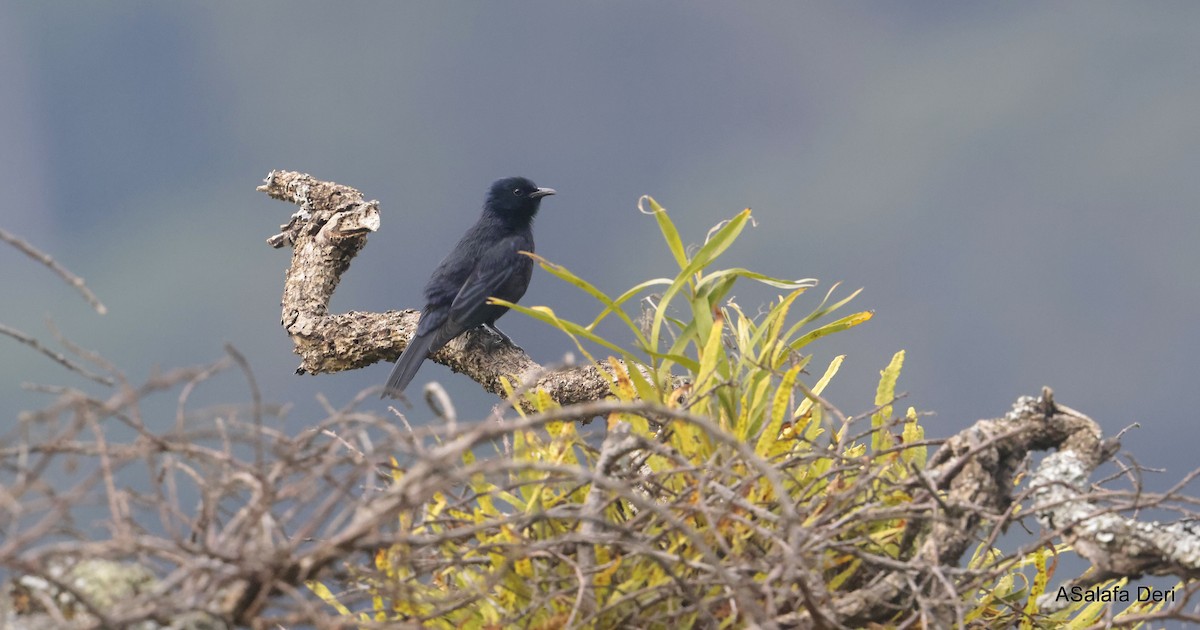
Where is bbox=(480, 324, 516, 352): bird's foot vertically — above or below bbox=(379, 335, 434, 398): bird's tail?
above

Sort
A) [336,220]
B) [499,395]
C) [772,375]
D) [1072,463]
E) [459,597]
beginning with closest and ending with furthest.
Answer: [459,597], [1072,463], [772,375], [499,395], [336,220]

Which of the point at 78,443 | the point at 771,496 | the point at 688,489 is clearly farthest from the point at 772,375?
the point at 78,443

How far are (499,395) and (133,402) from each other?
347 cm

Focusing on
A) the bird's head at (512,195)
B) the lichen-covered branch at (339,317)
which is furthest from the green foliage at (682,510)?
the bird's head at (512,195)

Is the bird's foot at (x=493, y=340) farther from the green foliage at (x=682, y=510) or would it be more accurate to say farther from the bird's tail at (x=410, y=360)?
the green foliage at (x=682, y=510)

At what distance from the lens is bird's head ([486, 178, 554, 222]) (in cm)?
649

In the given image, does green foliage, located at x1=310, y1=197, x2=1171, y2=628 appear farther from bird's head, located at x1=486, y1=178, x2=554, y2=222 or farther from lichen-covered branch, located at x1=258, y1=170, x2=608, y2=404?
bird's head, located at x1=486, y1=178, x2=554, y2=222

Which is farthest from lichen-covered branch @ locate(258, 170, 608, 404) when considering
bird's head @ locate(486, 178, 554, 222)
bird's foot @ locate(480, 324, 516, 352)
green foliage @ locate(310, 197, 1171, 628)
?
green foliage @ locate(310, 197, 1171, 628)

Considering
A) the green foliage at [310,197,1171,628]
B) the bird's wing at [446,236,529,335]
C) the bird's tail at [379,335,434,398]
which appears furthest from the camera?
the bird's wing at [446,236,529,335]

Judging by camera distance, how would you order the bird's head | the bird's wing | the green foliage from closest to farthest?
the green foliage → the bird's wing → the bird's head

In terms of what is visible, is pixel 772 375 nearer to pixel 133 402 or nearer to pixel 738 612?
pixel 738 612

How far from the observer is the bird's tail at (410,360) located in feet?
17.5

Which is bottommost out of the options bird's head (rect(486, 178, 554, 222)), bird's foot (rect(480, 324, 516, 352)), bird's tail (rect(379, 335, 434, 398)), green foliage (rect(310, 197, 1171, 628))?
green foliage (rect(310, 197, 1171, 628))

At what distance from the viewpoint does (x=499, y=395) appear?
5316mm
